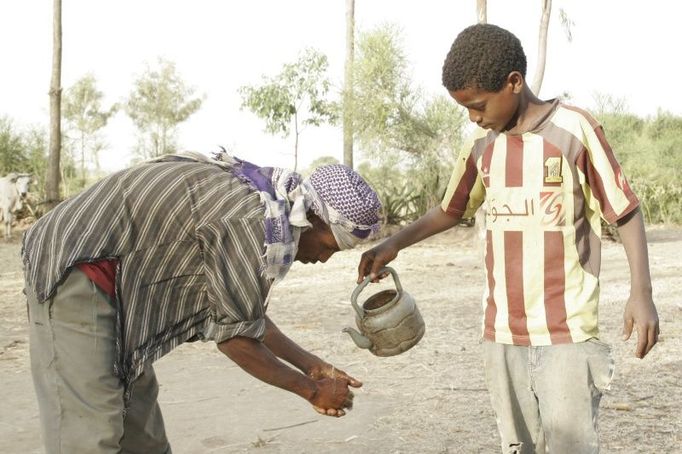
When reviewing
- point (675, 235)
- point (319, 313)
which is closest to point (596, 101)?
point (675, 235)

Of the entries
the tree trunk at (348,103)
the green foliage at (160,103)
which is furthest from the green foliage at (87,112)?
the tree trunk at (348,103)

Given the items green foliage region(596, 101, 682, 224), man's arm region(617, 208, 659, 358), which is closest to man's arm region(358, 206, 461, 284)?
man's arm region(617, 208, 659, 358)

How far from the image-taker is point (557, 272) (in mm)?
2428

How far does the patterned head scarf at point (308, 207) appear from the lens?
2111 mm

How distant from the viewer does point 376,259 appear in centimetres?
284

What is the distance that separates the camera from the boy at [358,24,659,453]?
7.86ft

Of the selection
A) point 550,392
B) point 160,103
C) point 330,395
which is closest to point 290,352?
point 330,395

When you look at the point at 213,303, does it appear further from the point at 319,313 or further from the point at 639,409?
the point at 319,313

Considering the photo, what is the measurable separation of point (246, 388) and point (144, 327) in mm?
2808

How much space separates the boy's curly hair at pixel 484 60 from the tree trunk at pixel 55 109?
1271 centimetres

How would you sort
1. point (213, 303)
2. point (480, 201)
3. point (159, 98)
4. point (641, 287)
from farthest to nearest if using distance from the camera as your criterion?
point (159, 98)
point (480, 201)
point (641, 287)
point (213, 303)

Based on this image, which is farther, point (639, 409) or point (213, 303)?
point (639, 409)

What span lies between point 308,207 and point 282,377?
436mm

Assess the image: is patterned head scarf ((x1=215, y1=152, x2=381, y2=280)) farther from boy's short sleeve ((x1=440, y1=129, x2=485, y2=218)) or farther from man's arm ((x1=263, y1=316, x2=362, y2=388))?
boy's short sleeve ((x1=440, y1=129, x2=485, y2=218))
